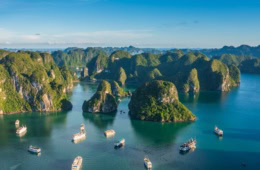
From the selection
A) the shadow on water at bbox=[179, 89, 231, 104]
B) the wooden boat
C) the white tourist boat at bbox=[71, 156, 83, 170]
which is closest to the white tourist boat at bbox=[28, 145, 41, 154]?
the white tourist boat at bbox=[71, 156, 83, 170]


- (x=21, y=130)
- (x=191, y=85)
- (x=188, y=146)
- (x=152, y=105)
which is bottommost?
(x=21, y=130)

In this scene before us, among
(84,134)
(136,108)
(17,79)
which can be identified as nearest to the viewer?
(84,134)

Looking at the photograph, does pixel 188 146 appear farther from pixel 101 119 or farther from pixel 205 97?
pixel 205 97

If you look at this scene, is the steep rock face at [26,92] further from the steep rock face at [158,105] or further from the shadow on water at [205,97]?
the shadow on water at [205,97]

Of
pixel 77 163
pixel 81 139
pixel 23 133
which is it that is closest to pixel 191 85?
pixel 81 139

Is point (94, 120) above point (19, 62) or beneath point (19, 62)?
beneath

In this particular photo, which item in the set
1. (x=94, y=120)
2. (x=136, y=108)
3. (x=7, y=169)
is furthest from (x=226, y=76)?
(x=7, y=169)

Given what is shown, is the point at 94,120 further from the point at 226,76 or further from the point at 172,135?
the point at 226,76
